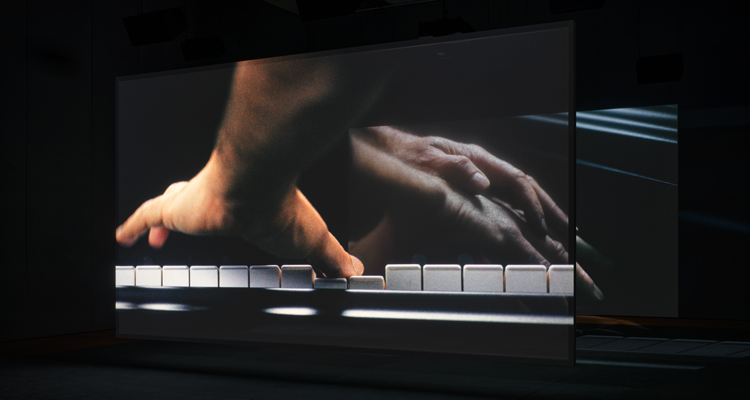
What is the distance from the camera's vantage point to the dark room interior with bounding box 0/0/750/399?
495 cm

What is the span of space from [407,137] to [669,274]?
544cm

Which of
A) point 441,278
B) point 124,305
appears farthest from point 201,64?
point 441,278

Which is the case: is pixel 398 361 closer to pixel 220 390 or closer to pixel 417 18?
pixel 220 390

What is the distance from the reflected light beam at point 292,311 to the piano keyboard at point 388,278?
0.17 meters

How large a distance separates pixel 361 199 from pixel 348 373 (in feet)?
4.27

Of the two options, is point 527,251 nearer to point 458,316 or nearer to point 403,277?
point 458,316

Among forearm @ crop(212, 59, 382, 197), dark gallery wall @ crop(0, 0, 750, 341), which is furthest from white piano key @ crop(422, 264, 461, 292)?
dark gallery wall @ crop(0, 0, 750, 341)

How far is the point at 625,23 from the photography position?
9391 millimetres

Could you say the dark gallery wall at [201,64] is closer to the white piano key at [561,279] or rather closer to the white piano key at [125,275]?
the white piano key at [125,275]

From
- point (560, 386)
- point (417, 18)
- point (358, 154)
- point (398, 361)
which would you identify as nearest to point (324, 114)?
point (358, 154)

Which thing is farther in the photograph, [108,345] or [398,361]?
[108,345]

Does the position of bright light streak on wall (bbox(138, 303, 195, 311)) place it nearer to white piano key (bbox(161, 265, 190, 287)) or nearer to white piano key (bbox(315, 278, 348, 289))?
white piano key (bbox(161, 265, 190, 287))

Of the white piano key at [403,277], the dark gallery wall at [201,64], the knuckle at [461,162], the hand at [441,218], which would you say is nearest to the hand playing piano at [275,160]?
the white piano key at [403,277]

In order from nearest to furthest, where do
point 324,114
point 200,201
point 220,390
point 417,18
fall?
point 220,390
point 324,114
point 200,201
point 417,18
